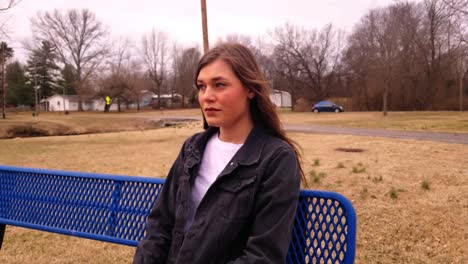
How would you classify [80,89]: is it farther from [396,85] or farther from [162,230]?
[162,230]

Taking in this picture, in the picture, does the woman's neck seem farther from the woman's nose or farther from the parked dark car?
the parked dark car

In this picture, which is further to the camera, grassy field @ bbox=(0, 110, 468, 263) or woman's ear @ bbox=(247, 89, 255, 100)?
grassy field @ bbox=(0, 110, 468, 263)

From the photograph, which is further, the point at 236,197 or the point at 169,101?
the point at 169,101

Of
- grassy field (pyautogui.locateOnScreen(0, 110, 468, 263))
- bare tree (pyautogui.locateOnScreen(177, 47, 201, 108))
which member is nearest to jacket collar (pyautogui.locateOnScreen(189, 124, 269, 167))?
grassy field (pyautogui.locateOnScreen(0, 110, 468, 263))

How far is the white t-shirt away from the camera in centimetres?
197

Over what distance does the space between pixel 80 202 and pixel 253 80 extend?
2103 millimetres

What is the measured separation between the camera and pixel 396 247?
3.88 m

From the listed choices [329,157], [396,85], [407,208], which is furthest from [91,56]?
[407,208]

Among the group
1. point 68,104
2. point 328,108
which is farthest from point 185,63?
A: point 328,108

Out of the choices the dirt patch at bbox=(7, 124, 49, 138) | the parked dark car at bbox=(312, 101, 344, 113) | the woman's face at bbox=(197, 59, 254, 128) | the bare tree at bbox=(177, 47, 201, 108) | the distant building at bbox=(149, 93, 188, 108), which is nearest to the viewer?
the woman's face at bbox=(197, 59, 254, 128)

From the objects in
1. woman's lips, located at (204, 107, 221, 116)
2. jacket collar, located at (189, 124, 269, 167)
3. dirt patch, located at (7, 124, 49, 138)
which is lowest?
dirt patch, located at (7, 124, 49, 138)

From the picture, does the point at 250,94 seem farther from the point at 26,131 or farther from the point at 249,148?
the point at 26,131

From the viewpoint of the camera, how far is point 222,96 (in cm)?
194

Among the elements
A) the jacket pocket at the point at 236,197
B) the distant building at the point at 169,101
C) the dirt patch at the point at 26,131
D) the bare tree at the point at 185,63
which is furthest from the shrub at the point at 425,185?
the distant building at the point at 169,101
